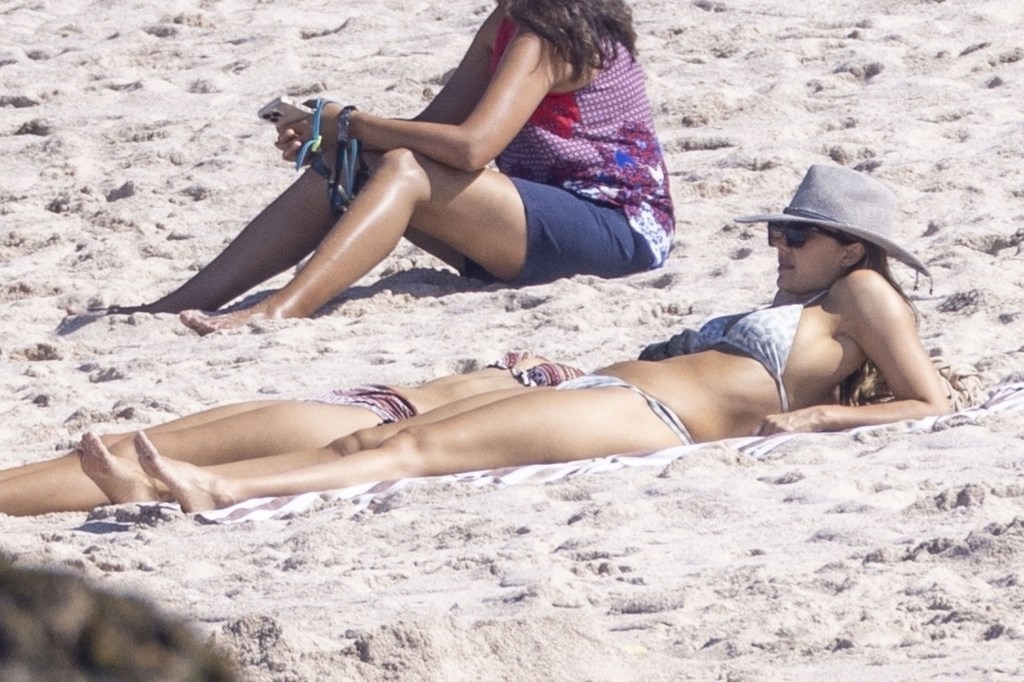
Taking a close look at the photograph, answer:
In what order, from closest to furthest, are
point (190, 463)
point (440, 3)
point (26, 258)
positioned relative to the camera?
point (190, 463), point (26, 258), point (440, 3)

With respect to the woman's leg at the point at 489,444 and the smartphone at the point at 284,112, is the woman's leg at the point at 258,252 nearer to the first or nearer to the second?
the smartphone at the point at 284,112

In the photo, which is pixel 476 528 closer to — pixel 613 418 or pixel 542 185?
pixel 613 418

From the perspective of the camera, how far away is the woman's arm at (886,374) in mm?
3535

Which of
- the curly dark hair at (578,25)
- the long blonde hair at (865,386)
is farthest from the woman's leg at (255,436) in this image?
the curly dark hair at (578,25)

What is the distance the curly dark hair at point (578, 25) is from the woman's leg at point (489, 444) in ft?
5.50

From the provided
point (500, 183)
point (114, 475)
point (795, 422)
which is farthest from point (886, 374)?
point (500, 183)

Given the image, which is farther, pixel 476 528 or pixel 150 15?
pixel 150 15

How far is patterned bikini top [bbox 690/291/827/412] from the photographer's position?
11.9 ft

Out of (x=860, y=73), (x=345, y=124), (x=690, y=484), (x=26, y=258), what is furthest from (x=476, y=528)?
(x=860, y=73)

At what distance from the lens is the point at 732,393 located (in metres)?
3.61

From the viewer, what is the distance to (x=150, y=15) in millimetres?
8398

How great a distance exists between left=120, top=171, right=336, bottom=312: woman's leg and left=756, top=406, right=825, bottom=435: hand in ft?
6.29

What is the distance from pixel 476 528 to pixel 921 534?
28.3 inches

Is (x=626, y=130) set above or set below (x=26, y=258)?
above
